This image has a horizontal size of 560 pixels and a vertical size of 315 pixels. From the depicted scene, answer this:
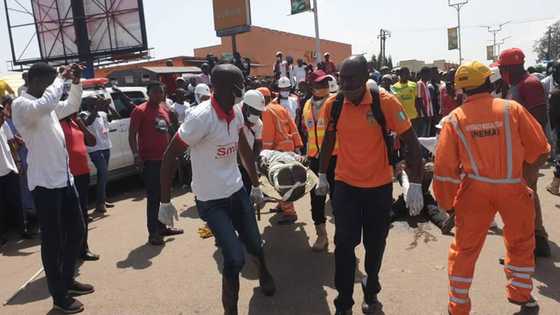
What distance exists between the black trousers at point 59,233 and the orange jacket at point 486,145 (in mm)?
3025

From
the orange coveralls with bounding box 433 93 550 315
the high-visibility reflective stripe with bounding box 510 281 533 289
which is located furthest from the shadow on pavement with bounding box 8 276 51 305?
the high-visibility reflective stripe with bounding box 510 281 533 289

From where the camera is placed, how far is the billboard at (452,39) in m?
50.5

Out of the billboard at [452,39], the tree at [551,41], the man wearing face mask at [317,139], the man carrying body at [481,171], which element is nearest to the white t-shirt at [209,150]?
the man carrying body at [481,171]

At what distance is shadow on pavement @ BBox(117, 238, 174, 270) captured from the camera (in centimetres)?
527

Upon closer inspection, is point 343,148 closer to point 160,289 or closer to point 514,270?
point 514,270

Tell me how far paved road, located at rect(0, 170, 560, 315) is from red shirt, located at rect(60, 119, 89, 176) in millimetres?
1070

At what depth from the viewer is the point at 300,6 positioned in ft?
78.9

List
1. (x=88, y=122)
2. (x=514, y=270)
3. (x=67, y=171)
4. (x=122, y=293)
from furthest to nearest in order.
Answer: (x=88, y=122)
(x=122, y=293)
(x=67, y=171)
(x=514, y=270)

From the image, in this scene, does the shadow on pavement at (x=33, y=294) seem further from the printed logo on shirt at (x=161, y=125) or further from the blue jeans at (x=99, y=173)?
the blue jeans at (x=99, y=173)

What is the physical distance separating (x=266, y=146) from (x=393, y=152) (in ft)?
7.63

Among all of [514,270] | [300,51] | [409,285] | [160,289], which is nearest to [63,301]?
[160,289]

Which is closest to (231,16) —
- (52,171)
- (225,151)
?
(52,171)

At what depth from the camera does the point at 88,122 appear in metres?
6.20

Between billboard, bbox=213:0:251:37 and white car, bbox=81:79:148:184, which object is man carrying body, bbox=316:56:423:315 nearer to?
white car, bbox=81:79:148:184
